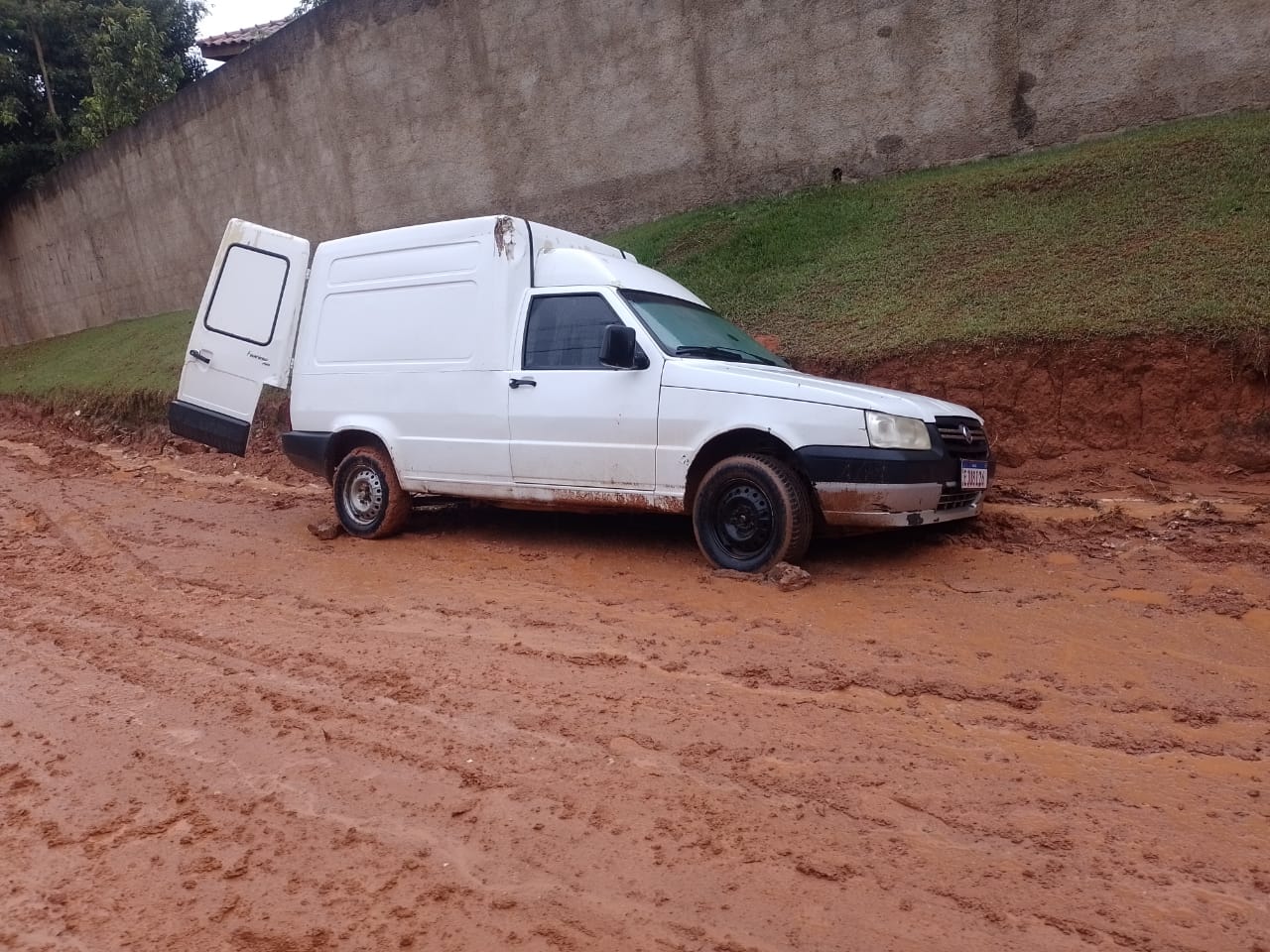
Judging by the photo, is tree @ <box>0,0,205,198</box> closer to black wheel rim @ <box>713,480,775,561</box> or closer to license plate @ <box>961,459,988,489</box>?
black wheel rim @ <box>713,480,775,561</box>

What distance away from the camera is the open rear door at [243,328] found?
7566mm

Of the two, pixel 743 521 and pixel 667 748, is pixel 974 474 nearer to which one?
pixel 743 521

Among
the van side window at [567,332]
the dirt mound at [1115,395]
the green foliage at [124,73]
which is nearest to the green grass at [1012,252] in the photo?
the dirt mound at [1115,395]

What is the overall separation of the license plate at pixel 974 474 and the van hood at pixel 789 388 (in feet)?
1.02

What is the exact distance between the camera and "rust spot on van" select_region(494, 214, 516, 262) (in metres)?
6.62

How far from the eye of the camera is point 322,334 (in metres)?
7.44

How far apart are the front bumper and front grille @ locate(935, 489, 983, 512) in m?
0.01

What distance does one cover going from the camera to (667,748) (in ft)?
11.4

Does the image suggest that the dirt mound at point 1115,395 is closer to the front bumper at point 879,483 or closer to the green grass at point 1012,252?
the green grass at point 1012,252

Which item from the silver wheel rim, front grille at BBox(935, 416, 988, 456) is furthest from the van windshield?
the silver wheel rim

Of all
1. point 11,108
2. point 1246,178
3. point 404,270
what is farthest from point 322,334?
point 11,108

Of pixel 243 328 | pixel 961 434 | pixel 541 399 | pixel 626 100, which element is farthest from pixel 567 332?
pixel 626 100

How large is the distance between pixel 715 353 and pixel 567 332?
1.00 meters

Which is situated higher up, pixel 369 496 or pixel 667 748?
pixel 369 496
